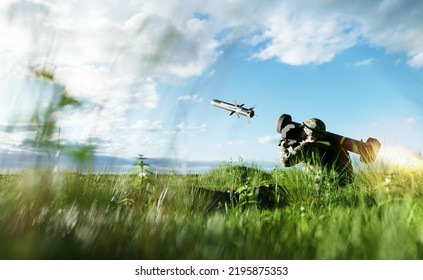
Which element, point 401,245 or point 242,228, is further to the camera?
point 242,228

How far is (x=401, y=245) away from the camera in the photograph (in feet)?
6.31

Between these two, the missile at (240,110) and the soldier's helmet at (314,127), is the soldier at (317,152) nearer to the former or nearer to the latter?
the soldier's helmet at (314,127)

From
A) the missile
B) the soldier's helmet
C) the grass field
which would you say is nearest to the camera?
the grass field

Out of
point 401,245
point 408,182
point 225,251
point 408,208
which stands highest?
point 408,182

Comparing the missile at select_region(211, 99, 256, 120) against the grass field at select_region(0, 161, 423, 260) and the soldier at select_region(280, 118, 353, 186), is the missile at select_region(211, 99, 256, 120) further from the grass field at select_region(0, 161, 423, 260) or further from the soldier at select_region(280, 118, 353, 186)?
the grass field at select_region(0, 161, 423, 260)

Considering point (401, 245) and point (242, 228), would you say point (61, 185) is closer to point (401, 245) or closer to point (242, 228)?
point (242, 228)

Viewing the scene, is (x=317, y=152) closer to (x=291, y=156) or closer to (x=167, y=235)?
(x=291, y=156)

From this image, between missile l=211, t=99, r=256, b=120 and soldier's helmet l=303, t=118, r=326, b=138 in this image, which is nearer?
soldier's helmet l=303, t=118, r=326, b=138

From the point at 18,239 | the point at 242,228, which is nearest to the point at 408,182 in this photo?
the point at 242,228

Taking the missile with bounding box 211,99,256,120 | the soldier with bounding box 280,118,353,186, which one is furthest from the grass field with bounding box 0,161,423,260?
→ the missile with bounding box 211,99,256,120

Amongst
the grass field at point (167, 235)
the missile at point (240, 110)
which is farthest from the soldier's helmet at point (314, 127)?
the grass field at point (167, 235)

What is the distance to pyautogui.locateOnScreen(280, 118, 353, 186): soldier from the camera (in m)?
6.38

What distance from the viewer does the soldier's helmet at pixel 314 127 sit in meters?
6.48
